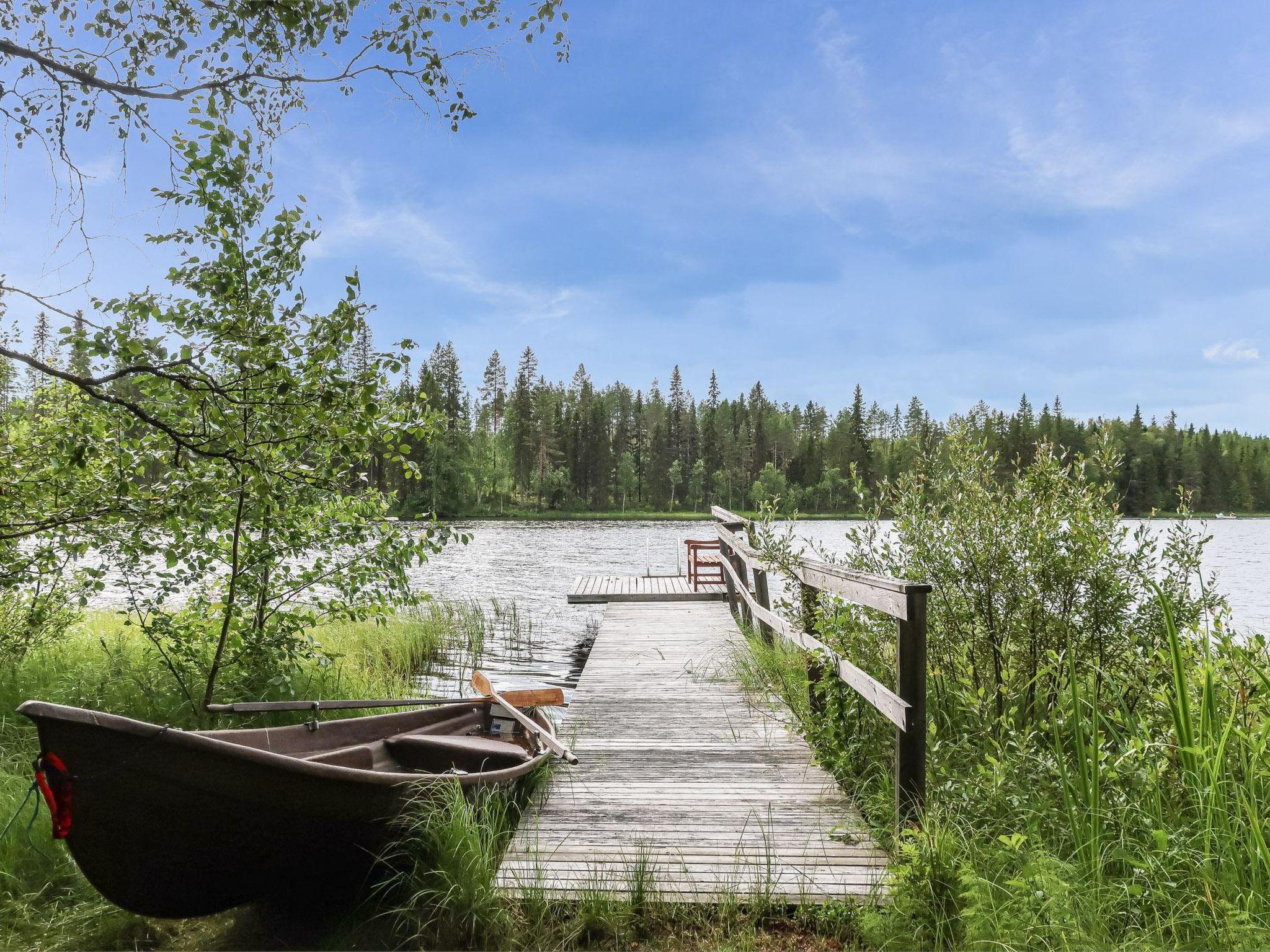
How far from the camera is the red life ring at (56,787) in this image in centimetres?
255

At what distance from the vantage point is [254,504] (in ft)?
14.0

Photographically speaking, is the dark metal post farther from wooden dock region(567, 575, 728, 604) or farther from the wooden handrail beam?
wooden dock region(567, 575, 728, 604)

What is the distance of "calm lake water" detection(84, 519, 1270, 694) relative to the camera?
10859mm

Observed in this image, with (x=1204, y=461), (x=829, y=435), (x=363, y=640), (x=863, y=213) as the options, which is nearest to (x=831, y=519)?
(x=829, y=435)

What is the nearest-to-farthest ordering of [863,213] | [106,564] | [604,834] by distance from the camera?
[604,834] < [106,564] < [863,213]

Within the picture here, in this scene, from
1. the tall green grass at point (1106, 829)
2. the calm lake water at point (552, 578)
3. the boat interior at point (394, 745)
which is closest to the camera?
the tall green grass at point (1106, 829)

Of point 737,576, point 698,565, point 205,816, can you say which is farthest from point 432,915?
point 698,565

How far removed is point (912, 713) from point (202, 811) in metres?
2.97

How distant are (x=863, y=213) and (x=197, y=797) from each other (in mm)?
30051

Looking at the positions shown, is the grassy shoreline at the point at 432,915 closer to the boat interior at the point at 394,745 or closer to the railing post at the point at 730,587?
the boat interior at the point at 394,745

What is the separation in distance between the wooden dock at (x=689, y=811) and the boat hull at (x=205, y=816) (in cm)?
76

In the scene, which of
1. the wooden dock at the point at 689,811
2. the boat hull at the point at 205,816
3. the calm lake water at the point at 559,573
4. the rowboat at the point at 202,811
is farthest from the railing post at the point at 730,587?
the boat hull at the point at 205,816

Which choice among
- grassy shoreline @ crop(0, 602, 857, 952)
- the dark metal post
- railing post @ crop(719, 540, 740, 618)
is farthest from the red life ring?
railing post @ crop(719, 540, 740, 618)

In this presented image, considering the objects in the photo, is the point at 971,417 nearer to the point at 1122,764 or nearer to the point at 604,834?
the point at 1122,764
